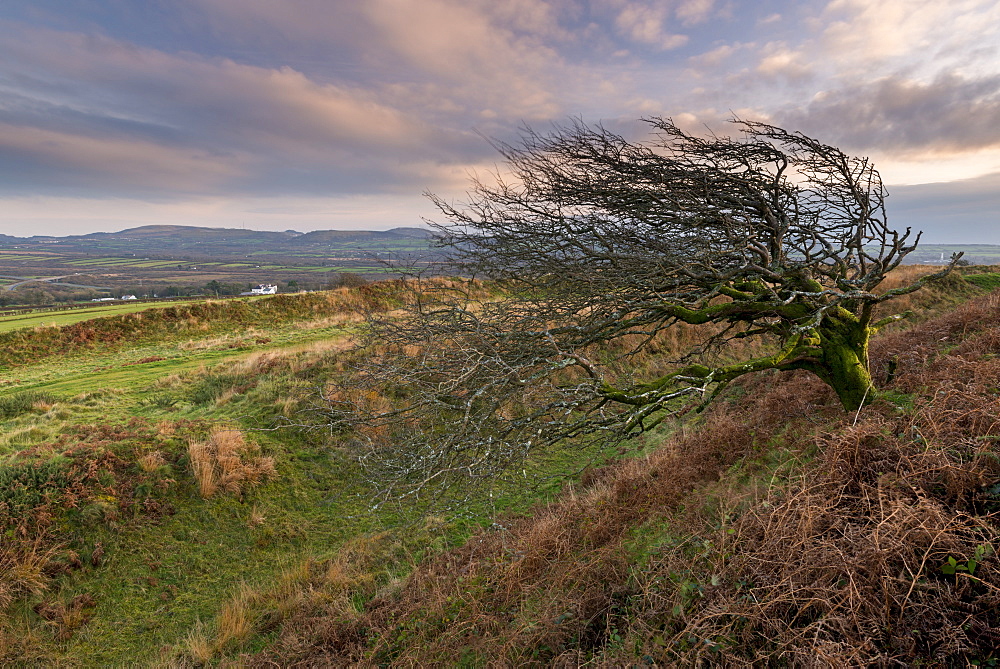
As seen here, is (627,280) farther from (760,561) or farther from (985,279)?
(985,279)

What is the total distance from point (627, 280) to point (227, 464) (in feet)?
30.5

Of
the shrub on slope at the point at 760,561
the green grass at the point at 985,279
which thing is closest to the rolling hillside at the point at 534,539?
the shrub on slope at the point at 760,561

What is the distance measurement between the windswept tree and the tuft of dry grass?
503 cm

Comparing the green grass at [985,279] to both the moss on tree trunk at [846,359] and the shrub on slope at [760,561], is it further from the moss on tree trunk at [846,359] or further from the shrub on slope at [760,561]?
the moss on tree trunk at [846,359]

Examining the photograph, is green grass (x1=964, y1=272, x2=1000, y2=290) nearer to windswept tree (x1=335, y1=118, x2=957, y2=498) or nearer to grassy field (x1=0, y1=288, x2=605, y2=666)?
windswept tree (x1=335, y1=118, x2=957, y2=498)

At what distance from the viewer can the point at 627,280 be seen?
19.0 feet

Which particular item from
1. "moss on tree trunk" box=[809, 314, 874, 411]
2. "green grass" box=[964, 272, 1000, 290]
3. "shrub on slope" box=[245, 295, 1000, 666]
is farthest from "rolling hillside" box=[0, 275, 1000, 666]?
"green grass" box=[964, 272, 1000, 290]

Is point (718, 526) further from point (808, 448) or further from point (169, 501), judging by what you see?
point (169, 501)

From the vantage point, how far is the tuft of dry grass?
8.96m

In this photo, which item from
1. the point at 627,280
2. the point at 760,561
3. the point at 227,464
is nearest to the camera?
the point at 760,561

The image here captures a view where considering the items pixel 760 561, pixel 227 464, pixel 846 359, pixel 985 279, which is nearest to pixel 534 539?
pixel 760 561

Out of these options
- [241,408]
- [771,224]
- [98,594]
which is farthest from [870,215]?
[241,408]

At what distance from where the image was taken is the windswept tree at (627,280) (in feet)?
17.7

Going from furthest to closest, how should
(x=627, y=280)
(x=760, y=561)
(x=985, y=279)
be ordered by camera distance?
(x=985, y=279) → (x=627, y=280) → (x=760, y=561)
